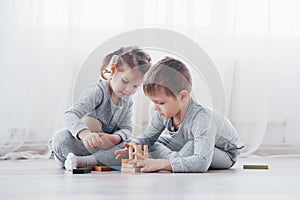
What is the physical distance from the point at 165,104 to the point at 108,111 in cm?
16

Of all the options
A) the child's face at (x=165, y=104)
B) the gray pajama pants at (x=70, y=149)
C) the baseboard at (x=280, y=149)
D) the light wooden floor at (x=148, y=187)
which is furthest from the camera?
the baseboard at (x=280, y=149)

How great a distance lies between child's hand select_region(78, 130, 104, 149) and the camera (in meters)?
1.31

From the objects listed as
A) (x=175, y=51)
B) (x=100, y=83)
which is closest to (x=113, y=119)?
(x=100, y=83)

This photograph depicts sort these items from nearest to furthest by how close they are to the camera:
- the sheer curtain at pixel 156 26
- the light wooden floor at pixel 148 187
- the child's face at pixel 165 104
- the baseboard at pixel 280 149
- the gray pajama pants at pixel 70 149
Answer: the light wooden floor at pixel 148 187, the child's face at pixel 165 104, the gray pajama pants at pixel 70 149, the sheer curtain at pixel 156 26, the baseboard at pixel 280 149

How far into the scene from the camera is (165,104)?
126 cm

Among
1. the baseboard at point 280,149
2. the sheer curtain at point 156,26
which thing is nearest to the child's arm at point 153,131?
the sheer curtain at point 156,26

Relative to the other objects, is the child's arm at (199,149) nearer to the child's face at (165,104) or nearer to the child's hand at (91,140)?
the child's face at (165,104)

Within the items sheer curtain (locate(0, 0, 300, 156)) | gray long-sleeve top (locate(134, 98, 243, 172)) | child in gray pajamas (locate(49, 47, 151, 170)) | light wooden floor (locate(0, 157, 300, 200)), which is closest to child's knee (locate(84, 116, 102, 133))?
child in gray pajamas (locate(49, 47, 151, 170))

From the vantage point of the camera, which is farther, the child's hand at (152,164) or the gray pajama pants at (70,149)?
the gray pajama pants at (70,149)

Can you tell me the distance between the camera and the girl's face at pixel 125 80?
1.29 meters

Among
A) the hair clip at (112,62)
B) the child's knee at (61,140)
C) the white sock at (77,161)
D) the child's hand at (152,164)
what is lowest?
the white sock at (77,161)

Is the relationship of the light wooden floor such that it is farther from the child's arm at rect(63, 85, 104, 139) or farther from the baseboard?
the baseboard

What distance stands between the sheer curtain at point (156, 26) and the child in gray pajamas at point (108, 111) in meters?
0.75

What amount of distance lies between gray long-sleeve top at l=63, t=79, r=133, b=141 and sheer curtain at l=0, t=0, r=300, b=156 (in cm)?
78
